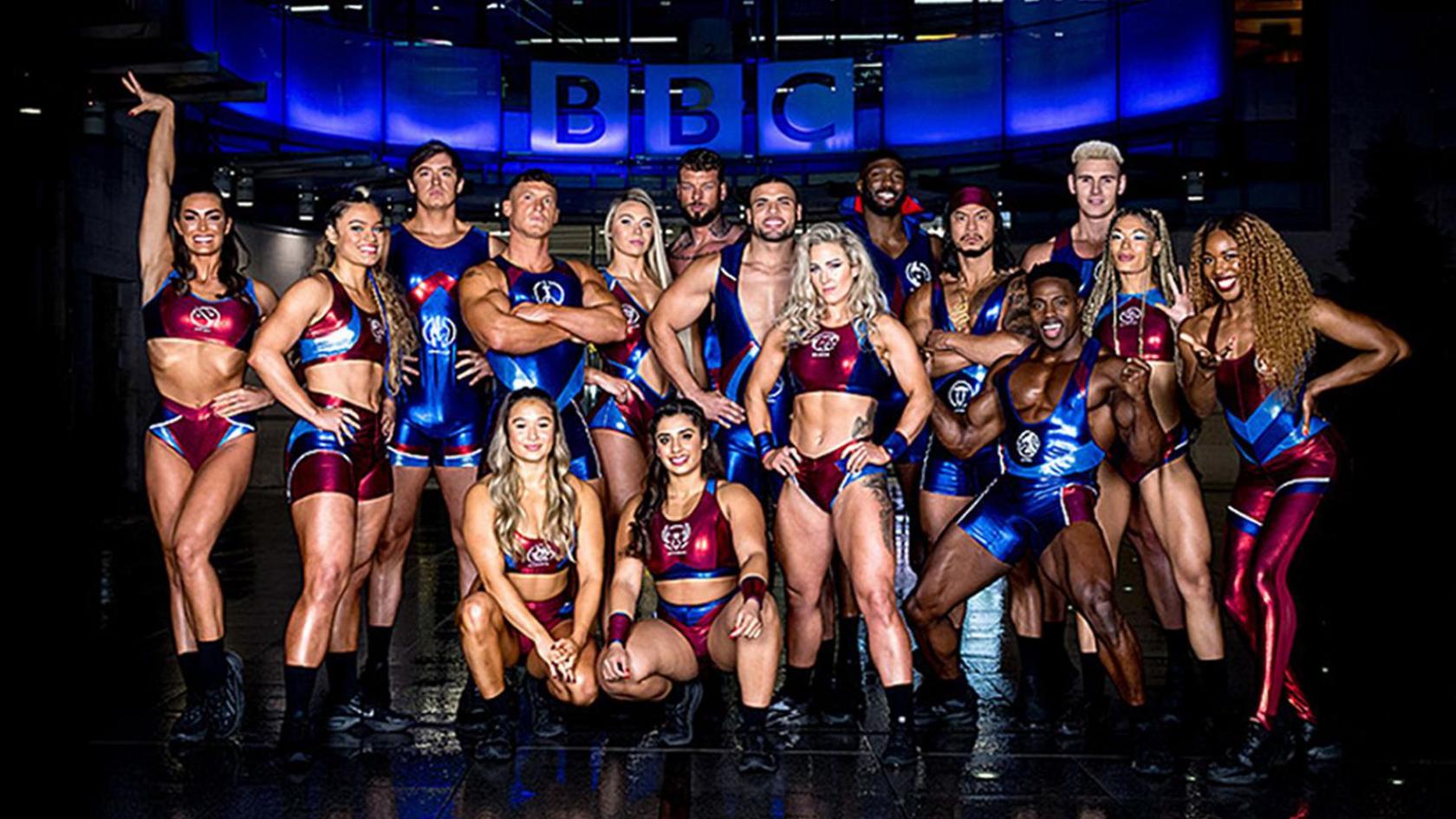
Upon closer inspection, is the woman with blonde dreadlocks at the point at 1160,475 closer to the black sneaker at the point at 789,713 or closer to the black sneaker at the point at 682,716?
the black sneaker at the point at 789,713

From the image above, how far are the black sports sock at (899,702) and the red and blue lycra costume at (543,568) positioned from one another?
1.26 m

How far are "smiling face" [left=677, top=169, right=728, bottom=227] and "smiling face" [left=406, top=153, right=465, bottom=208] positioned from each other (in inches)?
42.0

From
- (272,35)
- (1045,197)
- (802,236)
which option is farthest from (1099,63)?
(802,236)

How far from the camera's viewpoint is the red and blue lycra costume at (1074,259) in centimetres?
603

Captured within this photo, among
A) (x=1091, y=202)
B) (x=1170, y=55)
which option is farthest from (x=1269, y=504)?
(x=1170, y=55)

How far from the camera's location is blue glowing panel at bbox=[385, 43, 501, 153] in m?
18.2

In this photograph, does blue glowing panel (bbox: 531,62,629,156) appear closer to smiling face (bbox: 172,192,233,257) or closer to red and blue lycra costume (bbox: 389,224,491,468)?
red and blue lycra costume (bbox: 389,224,491,468)

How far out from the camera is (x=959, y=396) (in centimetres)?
608

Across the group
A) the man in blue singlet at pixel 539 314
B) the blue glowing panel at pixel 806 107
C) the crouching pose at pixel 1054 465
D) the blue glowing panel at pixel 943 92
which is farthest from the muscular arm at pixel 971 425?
the blue glowing panel at pixel 943 92

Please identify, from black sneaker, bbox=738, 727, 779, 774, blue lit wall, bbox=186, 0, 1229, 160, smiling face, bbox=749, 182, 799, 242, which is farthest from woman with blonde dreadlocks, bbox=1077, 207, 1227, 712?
blue lit wall, bbox=186, 0, 1229, 160

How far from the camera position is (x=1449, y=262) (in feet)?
46.6

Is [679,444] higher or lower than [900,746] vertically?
higher

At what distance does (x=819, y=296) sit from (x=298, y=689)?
2376 millimetres

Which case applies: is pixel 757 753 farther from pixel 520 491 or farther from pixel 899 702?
pixel 520 491
